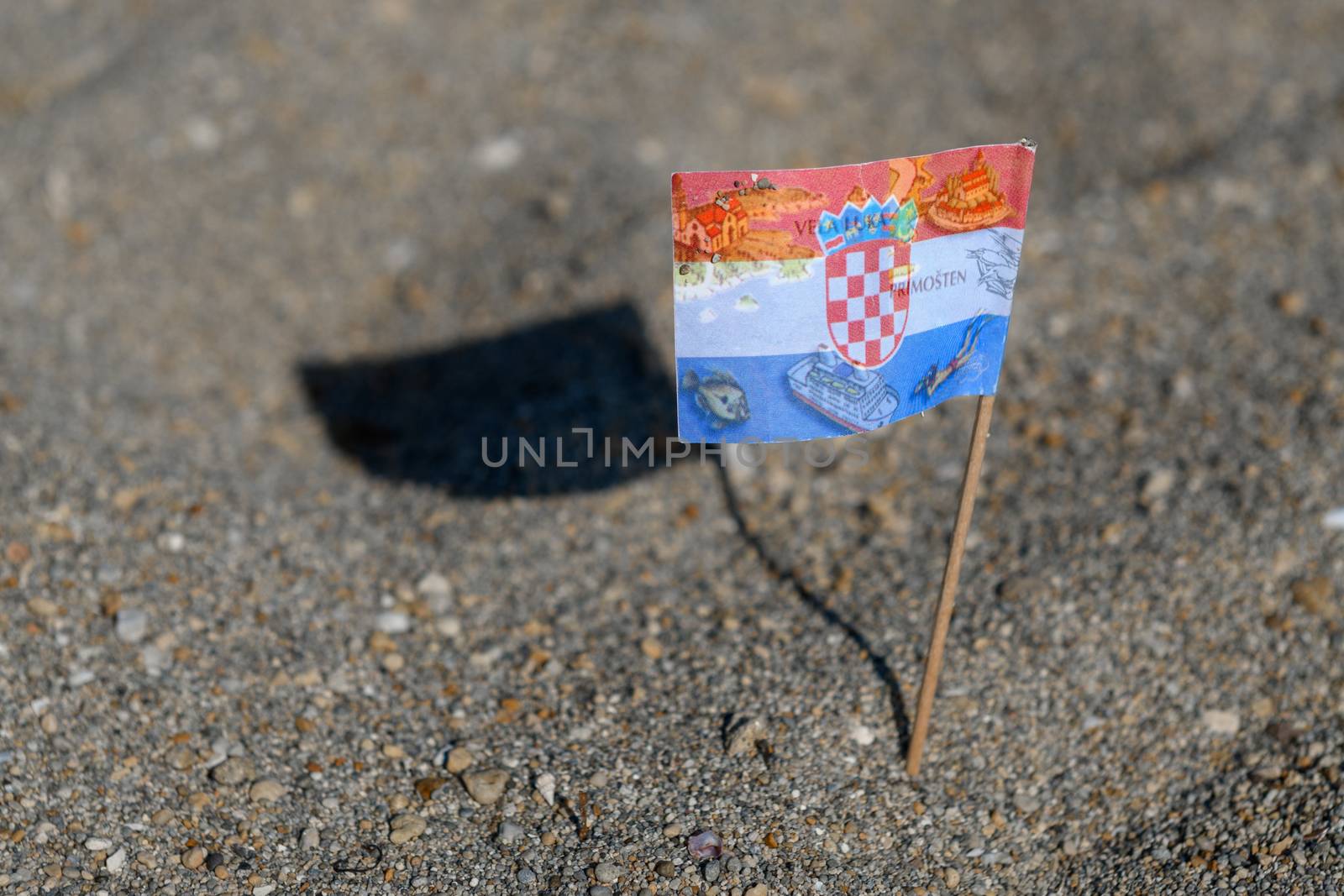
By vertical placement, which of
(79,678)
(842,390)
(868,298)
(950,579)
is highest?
(868,298)

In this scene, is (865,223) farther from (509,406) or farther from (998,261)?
(509,406)

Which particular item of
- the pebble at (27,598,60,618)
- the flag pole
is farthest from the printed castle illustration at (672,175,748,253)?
the pebble at (27,598,60,618)

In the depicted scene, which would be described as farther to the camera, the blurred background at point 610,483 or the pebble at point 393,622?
the pebble at point 393,622

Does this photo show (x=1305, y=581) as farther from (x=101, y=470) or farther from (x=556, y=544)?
(x=101, y=470)

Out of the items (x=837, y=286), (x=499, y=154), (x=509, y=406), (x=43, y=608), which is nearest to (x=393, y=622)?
(x=43, y=608)

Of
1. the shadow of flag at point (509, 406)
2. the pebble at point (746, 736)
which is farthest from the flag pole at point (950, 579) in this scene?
the shadow of flag at point (509, 406)

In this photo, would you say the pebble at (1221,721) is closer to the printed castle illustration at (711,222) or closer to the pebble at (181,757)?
the printed castle illustration at (711,222)
